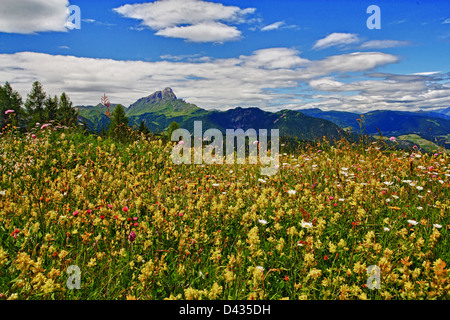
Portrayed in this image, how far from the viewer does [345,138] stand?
33.3 feet

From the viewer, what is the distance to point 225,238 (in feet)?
12.6
